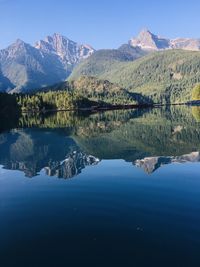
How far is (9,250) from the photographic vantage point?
2248cm

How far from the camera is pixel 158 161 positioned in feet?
176

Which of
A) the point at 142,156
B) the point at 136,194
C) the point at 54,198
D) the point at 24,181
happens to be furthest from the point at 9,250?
the point at 142,156

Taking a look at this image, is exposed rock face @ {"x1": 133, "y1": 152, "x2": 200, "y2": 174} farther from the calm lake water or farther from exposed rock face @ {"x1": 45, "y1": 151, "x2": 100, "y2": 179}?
exposed rock face @ {"x1": 45, "y1": 151, "x2": 100, "y2": 179}

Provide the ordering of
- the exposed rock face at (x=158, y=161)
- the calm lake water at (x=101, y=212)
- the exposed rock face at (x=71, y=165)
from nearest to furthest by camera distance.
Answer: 1. the calm lake water at (x=101, y=212)
2. the exposed rock face at (x=71, y=165)
3. the exposed rock face at (x=158, y=161)

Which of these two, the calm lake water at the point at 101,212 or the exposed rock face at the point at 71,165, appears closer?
the calm lake water at the point at 101,212

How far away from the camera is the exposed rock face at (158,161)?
4910 centimetres

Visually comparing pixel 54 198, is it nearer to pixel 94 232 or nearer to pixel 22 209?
pixel 22 209

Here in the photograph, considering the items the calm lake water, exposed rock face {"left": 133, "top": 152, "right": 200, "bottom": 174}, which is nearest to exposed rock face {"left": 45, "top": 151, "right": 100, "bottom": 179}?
the calm lake water

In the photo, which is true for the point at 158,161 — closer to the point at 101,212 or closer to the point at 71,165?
the point at 71,165

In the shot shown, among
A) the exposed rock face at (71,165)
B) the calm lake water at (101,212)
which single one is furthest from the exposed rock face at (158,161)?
the exposed rock face at (71,165)

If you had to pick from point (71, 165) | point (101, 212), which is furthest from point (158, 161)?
point (101, 212)

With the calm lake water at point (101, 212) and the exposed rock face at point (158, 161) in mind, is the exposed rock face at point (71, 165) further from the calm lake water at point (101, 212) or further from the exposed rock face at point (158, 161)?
the exposed rock face at point (158, 161)

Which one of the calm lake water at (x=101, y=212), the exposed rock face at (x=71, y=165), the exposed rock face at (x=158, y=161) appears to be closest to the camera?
the calm lake water at (x=101, y=212)

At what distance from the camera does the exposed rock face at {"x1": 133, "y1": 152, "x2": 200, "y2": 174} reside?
161 ft
